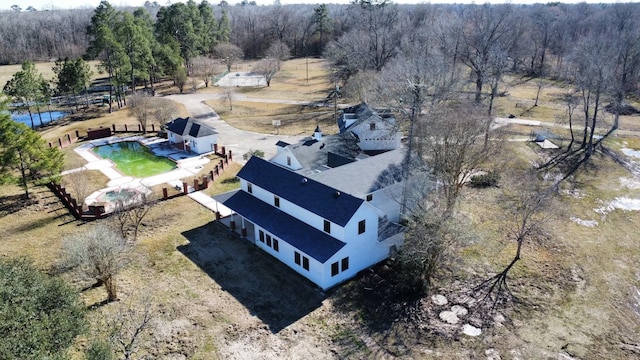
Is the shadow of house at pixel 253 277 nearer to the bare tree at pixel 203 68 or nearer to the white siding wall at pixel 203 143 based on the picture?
the white siding wall at pixel 203 143

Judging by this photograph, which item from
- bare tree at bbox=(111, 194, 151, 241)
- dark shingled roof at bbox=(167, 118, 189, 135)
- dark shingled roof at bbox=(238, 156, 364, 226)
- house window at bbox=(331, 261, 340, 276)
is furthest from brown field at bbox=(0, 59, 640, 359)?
dark shingled roof at bbox=(167, 118, 189, 135)

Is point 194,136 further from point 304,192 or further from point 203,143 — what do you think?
point 304,192

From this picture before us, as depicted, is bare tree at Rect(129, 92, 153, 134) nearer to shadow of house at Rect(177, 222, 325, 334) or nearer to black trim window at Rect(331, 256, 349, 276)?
shadow of house at Rect(177, 222, 325, 334)

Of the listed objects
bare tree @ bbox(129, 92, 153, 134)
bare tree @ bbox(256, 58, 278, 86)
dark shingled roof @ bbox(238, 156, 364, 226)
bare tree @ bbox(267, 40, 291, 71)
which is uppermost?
bare tree @ bbox(267, 40, 291, 71)

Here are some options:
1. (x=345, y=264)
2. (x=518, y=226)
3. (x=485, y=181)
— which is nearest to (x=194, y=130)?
(x=345, y=264)

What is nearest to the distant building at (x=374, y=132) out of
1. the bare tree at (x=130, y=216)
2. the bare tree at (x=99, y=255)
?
the bare tree at (x=130, y=216)
